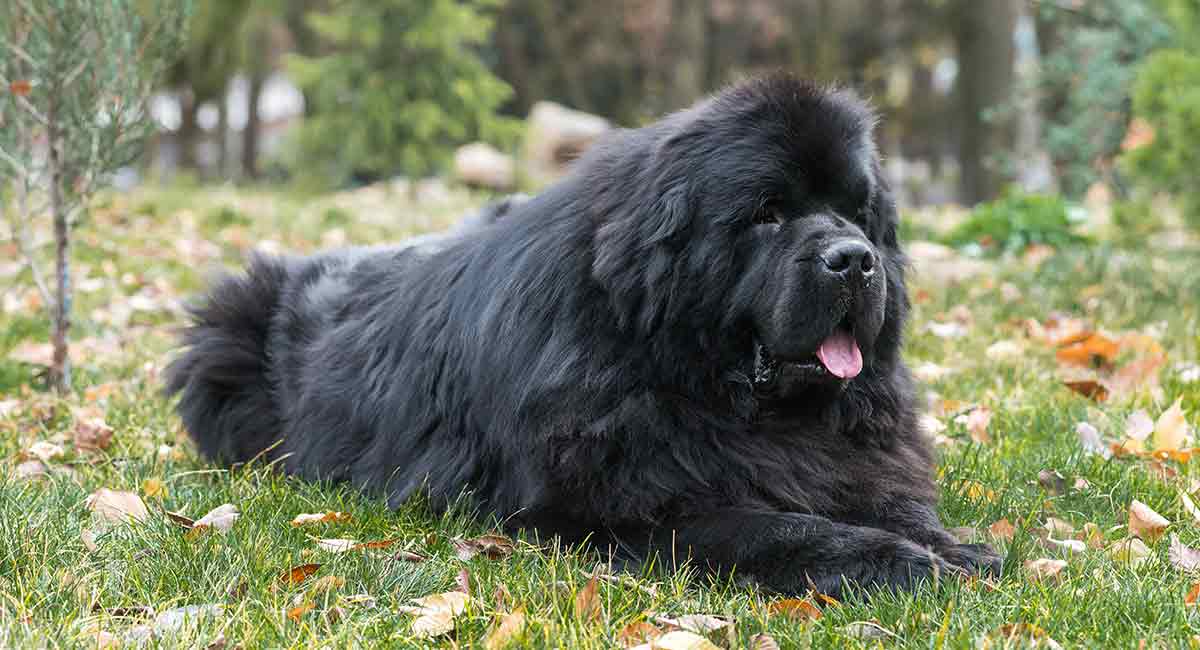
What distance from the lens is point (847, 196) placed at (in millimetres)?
3336

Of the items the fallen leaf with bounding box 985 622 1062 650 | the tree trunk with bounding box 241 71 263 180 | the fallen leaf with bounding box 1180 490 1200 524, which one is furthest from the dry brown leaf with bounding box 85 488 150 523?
the tree trunk with bounding box 241 71 263 180

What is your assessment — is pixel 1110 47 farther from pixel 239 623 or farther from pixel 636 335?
pixel 239 623

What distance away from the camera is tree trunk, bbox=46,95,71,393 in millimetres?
4668

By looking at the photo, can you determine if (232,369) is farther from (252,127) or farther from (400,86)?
(252,127)

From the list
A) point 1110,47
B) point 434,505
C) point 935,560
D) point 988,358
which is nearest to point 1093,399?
point 988,358

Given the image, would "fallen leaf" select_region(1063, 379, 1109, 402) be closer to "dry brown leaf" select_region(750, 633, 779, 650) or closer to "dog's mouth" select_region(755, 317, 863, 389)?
"dog's mouth" select_region(755, 317, 863, 389)

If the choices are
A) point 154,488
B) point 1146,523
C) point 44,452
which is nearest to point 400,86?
point 44,452

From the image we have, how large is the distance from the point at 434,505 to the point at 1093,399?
2.67 meters

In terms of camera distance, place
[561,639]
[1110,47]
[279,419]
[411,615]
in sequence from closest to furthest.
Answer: [561,639] → [411,615] → [279,419] → [1110,47]

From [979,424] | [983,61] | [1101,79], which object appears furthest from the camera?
[983,61]

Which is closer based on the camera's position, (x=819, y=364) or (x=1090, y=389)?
(x=819, y=364)

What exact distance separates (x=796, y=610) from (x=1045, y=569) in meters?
0.67

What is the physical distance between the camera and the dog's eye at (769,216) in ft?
Result: 10.6

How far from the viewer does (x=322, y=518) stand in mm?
3305
